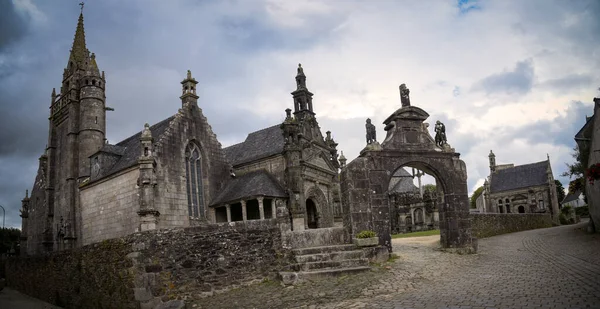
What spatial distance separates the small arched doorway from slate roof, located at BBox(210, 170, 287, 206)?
13.3 ft

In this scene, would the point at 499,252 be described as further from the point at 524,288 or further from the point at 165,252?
the point at 165,252

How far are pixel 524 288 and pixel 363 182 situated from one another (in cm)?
715

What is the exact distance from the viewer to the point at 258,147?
29.9m

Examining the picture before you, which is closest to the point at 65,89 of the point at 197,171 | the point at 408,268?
the point at 197,171

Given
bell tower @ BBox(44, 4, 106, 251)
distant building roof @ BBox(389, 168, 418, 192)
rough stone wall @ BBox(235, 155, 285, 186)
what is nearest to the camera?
rough stone wall @ BBox(235, 155, 285, 186)

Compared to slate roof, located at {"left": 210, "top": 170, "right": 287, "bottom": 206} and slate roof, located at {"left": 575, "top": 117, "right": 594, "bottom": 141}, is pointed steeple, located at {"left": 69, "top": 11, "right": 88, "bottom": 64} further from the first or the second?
slate roof, located at {"left": 575, "top": 117, "right": 594, "bottom": 141}

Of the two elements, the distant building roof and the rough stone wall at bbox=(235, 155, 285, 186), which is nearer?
the rough stone wall at bbox=(235, 155, 285, 186)

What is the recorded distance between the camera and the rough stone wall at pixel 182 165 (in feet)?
72.8

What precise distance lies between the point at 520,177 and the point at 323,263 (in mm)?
53486

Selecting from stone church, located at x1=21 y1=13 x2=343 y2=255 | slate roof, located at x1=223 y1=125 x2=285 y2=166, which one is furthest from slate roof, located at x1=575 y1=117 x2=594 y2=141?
slate roof, located at x1=223 y1=125 x2=285 y2=166

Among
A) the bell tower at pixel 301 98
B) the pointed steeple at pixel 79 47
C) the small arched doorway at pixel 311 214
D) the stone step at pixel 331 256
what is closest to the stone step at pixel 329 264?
the stone step at pixel 331 256

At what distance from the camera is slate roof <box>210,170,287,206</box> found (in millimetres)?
24297

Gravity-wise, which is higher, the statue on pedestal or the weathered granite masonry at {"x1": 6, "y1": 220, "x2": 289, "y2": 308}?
the statue on pedestal

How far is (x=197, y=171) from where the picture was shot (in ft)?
82.4
